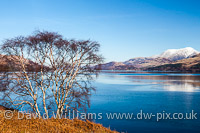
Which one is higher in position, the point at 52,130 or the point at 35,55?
the point at 35,55

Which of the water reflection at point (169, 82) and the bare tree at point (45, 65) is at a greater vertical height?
the bare tree at point (45, 65)

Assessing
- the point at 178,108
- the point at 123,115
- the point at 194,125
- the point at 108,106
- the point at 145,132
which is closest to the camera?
the point at 145,132

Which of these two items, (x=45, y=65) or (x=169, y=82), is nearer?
(x=45, y=65)

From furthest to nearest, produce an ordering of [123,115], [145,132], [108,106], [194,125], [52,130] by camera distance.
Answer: [108,106], [123,115], [194,125], [145,132], [52,130]

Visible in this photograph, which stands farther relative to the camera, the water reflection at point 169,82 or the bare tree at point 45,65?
the water reflection at point 169,82

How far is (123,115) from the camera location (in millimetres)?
21188

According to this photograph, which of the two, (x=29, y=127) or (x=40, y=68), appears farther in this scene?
(x=40, y=68)

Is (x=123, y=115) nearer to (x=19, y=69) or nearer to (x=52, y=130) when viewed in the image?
(x=19, y=69)

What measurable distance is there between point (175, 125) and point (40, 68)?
12.7m

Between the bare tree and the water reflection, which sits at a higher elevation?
the bare tree

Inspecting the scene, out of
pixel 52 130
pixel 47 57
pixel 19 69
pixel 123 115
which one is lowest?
pixel 123 115

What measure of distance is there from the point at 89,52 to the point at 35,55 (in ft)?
14.0

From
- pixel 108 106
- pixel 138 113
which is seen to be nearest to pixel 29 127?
pixel 138 113

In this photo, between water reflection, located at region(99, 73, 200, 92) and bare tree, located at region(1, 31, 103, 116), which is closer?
bare tree, located at region(1, 31, 103, 116)
